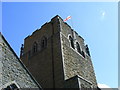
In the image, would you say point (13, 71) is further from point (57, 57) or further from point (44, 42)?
point (44, 42)

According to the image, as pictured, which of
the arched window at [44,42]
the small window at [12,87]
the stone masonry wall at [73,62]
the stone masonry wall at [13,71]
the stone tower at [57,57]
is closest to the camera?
the small window at [12,87]

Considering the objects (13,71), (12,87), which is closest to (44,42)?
(13,71)

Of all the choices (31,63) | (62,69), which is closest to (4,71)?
(62,69)

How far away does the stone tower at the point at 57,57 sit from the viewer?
1096cm

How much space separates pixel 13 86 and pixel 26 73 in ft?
3.88

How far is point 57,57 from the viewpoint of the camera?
12.3 metres

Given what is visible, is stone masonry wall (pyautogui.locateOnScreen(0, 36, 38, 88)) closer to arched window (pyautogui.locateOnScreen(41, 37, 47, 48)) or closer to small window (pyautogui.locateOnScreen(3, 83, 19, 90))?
small window (pyautogui.locateOnScreen(3, 83, 19, 90))

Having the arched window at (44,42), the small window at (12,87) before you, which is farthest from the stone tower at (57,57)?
the small window at (12,87)

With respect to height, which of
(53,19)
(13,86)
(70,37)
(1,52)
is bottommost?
(13,86)

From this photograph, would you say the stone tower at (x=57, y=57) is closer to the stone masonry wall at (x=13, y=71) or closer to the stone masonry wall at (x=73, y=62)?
the stone masonry wall at (x=73, y=62)

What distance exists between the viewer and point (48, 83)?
11.5 metres

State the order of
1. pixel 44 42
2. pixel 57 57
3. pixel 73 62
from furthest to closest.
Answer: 1. pixel 44 42
2. pixel 73 62
3. pixel 57 57

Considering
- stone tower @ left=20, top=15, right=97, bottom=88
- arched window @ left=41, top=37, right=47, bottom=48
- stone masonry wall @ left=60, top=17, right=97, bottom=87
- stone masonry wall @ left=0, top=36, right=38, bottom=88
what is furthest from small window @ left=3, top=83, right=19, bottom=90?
arched window @ left=41, top=37, right=47, bottom=48

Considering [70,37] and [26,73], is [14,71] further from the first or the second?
[70,37]
